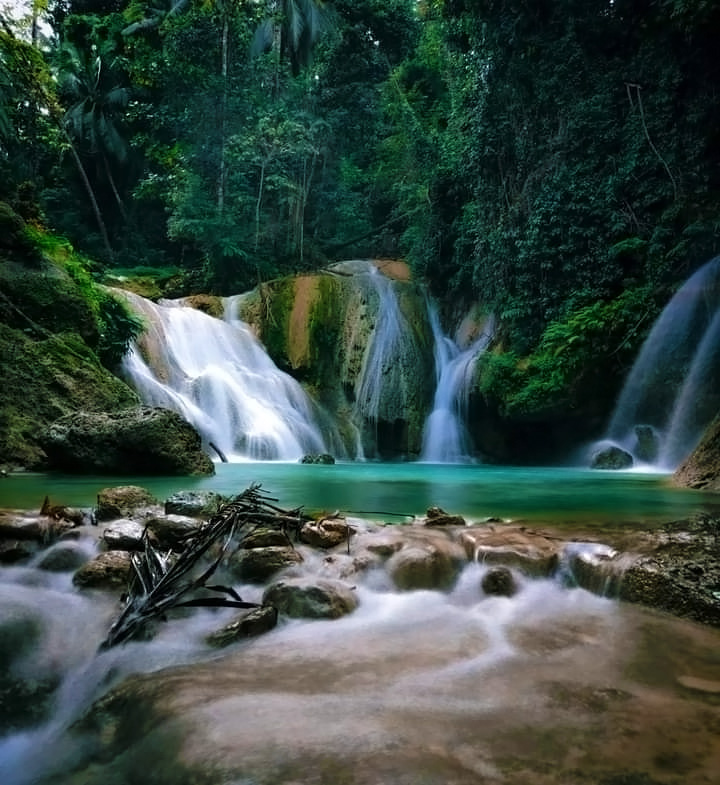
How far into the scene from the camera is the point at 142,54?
24.2m

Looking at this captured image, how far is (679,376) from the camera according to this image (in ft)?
40.0

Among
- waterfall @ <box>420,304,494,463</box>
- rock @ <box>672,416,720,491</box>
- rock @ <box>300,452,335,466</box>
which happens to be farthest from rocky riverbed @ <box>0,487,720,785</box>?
waterfall @ <box>420,304,494,463</box>

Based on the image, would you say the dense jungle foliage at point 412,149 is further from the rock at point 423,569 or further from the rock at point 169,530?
the rock at point 423,569

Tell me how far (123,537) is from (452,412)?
1257 centimetres

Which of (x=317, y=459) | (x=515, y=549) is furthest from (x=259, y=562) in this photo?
(x=317, y=459)

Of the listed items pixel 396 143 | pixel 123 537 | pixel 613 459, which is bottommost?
pixel 613 459

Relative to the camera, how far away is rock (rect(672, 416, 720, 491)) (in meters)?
7.87

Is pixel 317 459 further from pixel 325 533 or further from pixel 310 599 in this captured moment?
pixel 310 599

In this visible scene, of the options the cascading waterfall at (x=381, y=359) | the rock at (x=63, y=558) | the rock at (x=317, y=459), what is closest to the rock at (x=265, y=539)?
the rock at (x=63, y=558)

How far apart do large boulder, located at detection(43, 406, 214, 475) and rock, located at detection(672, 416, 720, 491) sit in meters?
6.48

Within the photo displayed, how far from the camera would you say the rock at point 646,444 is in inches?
491

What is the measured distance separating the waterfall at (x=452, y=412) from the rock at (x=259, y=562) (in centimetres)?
1205

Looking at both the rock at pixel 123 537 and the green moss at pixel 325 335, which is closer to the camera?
the rock at pixel 123 537

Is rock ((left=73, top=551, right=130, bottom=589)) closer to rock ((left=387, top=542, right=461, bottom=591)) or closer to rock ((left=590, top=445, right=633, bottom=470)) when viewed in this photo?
rock ((left=387, top=542, right=461, bottom=591))
